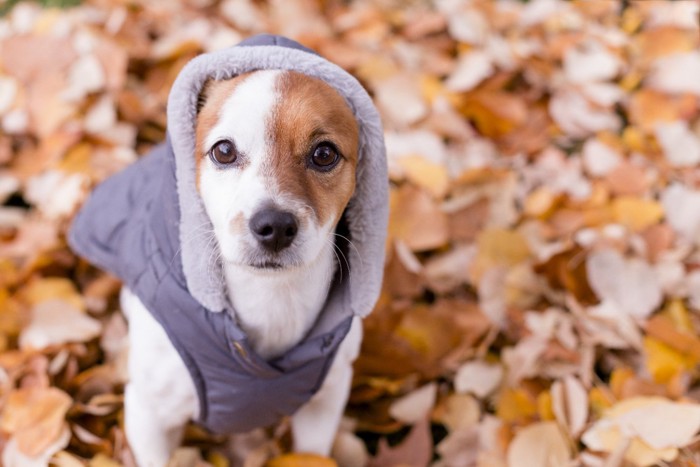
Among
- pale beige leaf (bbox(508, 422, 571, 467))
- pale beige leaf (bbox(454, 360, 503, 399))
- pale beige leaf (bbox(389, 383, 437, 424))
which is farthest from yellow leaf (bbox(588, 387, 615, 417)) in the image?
pale beige leaf (bbox(389, 383, 437, 424))

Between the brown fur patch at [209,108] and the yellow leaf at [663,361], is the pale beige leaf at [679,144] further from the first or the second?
the brown fur patch at [209,108]

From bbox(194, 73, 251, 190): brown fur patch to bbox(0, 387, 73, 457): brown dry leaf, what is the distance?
794 millimetres

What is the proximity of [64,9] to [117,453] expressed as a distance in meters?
Result: 2.09

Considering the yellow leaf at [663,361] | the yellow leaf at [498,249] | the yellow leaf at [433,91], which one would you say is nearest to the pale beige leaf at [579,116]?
the yellow leaf at [433,91]

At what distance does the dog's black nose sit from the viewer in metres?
1.37

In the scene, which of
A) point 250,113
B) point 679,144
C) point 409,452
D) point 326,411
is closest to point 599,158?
point 679,144

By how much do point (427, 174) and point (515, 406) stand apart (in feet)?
3.08

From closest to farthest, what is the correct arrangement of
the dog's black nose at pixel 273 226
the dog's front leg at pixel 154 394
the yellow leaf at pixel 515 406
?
the dog's black nose at pixel 273 226
the dog's front leg at pixel 154 394
the yellow leaf at pixel 515 406

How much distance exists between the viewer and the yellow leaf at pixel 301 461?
1851 millimetres

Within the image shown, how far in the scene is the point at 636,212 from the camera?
254cm

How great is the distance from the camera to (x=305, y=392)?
172cm

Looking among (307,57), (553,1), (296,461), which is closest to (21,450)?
(296,461)

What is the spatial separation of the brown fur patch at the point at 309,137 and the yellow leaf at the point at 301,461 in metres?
0.70

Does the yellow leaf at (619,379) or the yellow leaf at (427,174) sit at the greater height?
the yellow leaf at (427,174)
